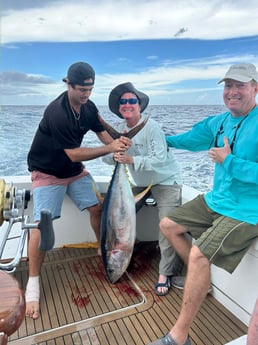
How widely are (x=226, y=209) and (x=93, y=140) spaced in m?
3.61

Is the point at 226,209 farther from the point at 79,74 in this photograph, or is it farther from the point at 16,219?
the point at 79,74

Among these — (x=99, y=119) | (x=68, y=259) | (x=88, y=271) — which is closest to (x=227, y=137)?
(x=99, y=119)

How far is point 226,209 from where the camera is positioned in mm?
1757

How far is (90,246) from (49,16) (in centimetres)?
457

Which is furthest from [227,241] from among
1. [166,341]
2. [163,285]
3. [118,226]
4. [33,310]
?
[33,310]

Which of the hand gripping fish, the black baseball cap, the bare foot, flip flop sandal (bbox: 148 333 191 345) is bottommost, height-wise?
the bare foot

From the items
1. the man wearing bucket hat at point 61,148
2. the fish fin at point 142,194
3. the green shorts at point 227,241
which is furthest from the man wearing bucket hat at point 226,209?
the man wearing bucket hat at point 61,148

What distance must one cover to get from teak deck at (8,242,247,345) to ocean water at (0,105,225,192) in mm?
2314

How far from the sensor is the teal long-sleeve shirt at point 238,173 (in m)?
1.66

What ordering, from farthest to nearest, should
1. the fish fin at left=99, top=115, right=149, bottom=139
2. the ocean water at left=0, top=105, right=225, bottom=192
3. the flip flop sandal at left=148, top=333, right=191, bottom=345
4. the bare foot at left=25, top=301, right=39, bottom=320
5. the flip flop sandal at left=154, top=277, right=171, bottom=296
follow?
the ocean water at left=0, top=105, right=225, bottom=192, the fish fin at left=99, top=115, right=149, bottom=139, the flip flop sandal at left=154, top=277, right=171, bottom=296, the bare foot at left=25, top=301, right=39, bottom=320, the flip flop sandal at left=148, top=333, right=191, bottom=345

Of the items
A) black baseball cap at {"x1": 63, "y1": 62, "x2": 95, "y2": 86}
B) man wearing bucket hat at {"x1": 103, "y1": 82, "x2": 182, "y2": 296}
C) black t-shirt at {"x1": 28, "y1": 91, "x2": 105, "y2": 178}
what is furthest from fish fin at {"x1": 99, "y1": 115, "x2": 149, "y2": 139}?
black baseball cap at {"x1": 63, "y1": 62, "x2": 95, "y2": 86}

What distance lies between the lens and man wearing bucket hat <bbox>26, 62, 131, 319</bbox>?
2129mm

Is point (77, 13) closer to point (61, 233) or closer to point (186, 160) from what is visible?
point (186, 160)

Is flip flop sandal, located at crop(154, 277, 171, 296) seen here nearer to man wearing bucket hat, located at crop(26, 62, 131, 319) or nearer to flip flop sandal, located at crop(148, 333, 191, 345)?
flip flop sandal, located at crop(148, 333, 191, 345)
